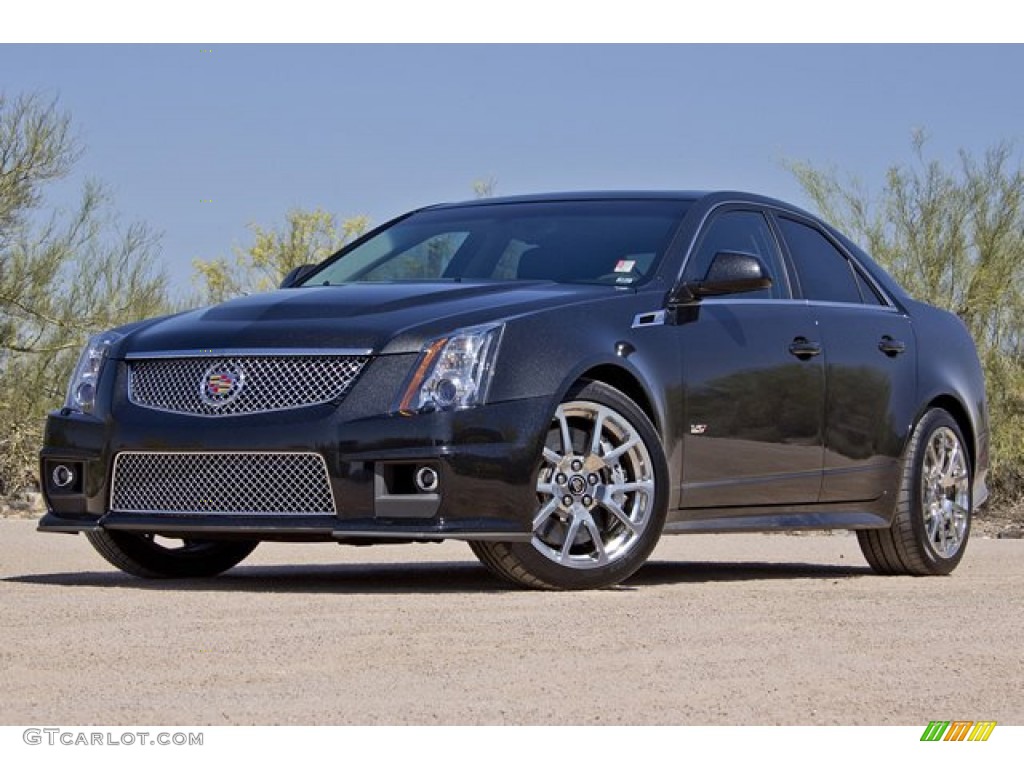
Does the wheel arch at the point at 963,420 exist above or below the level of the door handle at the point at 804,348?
below

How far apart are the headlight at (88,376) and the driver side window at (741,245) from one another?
2364 mm

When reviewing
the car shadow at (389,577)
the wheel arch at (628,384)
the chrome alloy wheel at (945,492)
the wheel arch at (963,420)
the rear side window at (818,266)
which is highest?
the rear side window at (818,266)

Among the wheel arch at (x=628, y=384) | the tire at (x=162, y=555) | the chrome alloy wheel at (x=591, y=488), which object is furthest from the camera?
the tire at (x=162, y=555)

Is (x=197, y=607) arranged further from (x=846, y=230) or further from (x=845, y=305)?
(x=846, y=230)

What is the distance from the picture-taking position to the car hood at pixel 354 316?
7.79 meters

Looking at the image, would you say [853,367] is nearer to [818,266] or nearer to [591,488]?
[818,266]

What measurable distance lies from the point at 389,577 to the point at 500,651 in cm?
332

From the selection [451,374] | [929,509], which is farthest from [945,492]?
[451,374]

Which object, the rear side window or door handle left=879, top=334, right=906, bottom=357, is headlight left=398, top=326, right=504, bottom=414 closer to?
the rear side window

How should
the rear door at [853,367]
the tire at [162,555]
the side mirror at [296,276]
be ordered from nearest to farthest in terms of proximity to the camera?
the tire at [162,555] < the rear door at [853,367] < the side mirror at [296,276]

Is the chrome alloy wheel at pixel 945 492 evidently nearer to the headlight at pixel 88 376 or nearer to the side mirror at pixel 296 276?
the side mirror at pixel 296 276

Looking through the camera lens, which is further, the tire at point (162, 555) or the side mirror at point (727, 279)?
the tire at point (162, 555)
